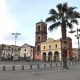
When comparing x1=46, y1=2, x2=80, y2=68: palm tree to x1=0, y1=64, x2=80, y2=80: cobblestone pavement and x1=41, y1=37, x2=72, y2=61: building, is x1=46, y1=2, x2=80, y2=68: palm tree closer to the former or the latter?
x1=0, y1=64, x2=80, y2=80: cobblestone pavement

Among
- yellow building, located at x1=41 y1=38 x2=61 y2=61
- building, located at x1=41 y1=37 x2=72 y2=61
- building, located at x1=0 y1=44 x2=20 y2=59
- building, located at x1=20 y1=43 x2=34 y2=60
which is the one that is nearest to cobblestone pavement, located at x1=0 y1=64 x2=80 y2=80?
building, located at x1=41 y1=37 x2=72 y2=61

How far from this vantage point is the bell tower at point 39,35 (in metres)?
123

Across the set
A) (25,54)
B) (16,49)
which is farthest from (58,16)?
(16,49)

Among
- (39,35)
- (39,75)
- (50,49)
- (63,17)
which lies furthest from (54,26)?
(50,49)

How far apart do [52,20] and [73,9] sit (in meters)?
3.94

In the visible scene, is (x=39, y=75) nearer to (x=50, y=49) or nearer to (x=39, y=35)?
(x=39, y=35)

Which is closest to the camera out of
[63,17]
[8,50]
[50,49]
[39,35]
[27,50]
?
[63,17]

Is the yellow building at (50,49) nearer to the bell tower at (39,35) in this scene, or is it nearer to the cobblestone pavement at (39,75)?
the bell tower at (39,35)

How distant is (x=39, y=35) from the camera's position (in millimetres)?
123562

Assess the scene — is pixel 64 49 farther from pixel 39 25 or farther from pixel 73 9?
pixel 39 25

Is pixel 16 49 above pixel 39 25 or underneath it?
underneath

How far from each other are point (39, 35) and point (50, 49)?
1002 centimetres

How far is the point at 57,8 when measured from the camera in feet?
131

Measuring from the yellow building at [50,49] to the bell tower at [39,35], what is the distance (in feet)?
7.37
